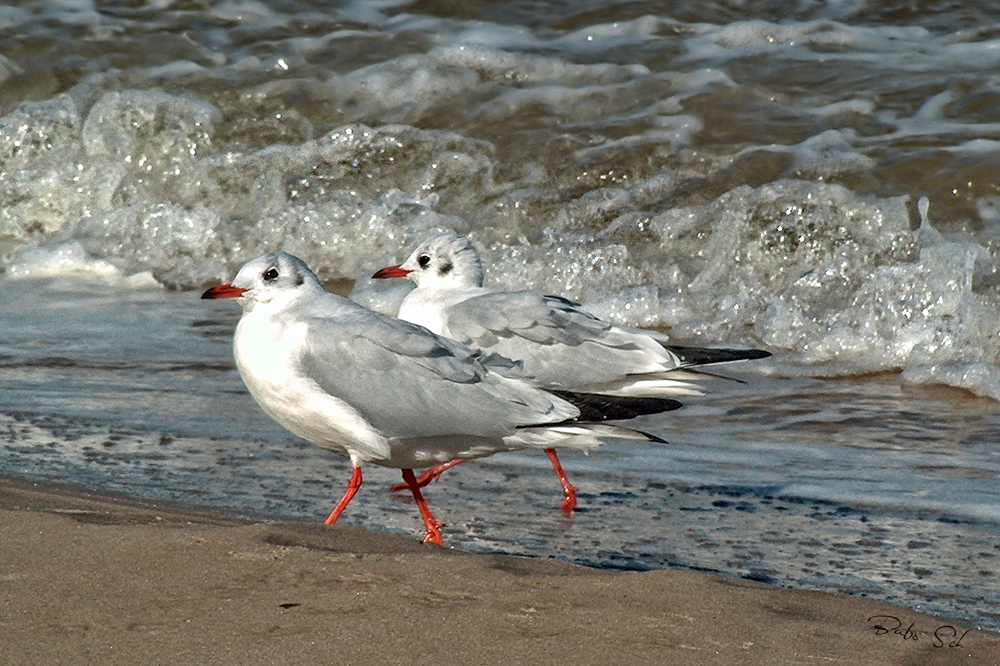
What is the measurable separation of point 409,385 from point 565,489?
0.81 metres

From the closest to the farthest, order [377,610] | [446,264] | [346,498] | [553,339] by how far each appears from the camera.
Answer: [377,610] → [346,498] → [553,339] → [446,264]

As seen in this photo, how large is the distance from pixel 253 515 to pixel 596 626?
1712mm

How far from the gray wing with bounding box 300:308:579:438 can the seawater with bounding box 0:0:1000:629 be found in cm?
36

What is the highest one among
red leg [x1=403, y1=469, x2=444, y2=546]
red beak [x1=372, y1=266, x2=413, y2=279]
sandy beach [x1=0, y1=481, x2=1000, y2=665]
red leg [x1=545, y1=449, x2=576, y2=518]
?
red beak [x1=372, y1=266, x2=413, y2=279]

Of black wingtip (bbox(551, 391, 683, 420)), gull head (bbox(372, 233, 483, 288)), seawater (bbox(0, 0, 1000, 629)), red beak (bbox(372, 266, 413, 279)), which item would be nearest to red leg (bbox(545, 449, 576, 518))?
seawater (bbox(0, 0, 1000, 629))

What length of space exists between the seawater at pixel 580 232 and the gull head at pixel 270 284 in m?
0.63

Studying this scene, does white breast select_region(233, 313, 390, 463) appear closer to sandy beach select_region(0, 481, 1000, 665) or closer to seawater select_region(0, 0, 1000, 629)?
seawater select_region(0, 0, 1000, 629)

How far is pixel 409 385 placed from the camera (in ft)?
13.9

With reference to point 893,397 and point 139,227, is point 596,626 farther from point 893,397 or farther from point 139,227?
point 139,227

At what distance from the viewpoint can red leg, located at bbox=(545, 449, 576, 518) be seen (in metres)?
4.57
